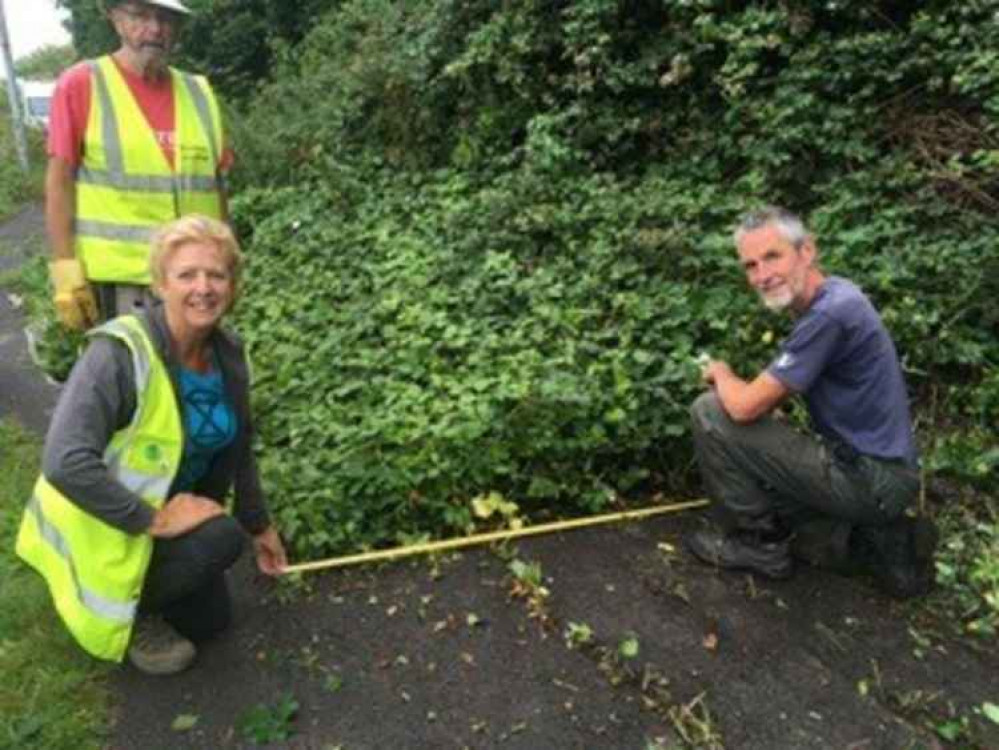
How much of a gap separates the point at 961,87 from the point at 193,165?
4.02 metres

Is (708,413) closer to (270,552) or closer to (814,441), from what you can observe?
(814,441)

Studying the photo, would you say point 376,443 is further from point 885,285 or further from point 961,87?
point 961,87

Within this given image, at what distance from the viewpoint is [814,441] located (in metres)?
3.41

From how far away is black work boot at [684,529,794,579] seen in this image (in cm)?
351

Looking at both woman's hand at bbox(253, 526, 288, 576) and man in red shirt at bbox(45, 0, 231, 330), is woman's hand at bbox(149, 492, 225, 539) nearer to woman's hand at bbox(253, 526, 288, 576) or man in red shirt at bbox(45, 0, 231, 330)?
woman's hand at bbox(253, 526, 288, 576)

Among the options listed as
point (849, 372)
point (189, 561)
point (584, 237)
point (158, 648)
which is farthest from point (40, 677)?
point (584, 237)

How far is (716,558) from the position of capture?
11.7 ft

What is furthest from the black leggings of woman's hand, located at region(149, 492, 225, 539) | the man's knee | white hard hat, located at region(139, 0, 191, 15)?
white hard hat, located at region(139, 0, 191, 15)

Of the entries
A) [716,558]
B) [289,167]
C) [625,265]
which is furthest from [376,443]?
[289,167]

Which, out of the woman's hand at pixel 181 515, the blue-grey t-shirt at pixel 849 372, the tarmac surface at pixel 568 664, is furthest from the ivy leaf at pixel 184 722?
the blue-grey t-shirt at pixel 849 372

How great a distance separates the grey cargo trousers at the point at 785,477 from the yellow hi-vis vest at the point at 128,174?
212 centimetres

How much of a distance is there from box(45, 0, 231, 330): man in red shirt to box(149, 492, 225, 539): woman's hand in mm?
1054

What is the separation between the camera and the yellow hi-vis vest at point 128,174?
3527 mm

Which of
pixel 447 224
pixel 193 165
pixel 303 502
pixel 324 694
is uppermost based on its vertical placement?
pixel 193 165
